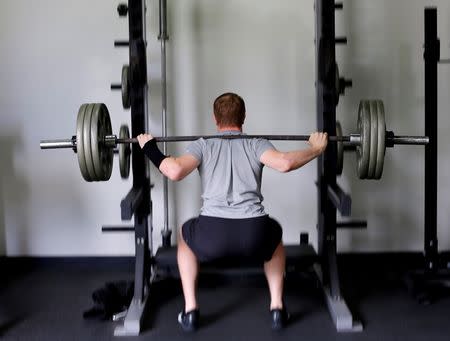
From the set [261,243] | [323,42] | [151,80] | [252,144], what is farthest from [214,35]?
[261,243]

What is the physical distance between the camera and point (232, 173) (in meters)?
2.45

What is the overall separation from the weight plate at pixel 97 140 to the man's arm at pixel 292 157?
649 mm

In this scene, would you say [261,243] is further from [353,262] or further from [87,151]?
[353,262]

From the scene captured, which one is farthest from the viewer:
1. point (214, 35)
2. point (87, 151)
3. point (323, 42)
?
point (214, 35)

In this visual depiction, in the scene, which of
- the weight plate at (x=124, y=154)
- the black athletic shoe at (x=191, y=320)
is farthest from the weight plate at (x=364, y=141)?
the weight plate at (x=124, y=154)

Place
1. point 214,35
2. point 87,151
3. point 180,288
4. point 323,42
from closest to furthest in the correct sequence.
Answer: point 87,151, point 323,42, point 180,288, point 214,35

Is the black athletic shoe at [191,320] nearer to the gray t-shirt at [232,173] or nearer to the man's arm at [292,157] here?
the gray t-shirt at [232,173]

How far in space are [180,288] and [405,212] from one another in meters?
1.31

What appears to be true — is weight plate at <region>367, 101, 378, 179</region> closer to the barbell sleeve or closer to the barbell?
the barbell

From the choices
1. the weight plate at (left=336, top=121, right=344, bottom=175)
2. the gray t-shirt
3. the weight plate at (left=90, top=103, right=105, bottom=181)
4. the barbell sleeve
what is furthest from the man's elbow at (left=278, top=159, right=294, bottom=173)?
the barbell sleeve

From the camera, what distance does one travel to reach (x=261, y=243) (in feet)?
7.88

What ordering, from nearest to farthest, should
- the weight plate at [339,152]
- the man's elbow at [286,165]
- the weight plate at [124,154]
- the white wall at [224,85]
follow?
1. the man's elbow at [286,165]
2. the weight plate at [124,154]
3. the weight plate at [339,152]
4. the white wall at [224,85]

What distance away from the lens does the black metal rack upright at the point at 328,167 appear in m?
2.65

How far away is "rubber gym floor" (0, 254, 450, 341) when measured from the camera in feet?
8.14
